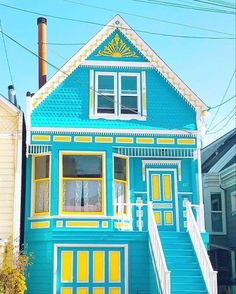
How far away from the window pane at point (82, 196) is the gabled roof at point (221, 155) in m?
8.66

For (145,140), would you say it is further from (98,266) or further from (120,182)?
(98,266)

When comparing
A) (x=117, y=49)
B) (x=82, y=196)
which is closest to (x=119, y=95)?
(x=117, y=49)

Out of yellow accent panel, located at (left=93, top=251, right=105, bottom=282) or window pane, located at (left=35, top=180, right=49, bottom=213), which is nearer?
yellow accent panel, located at (left=93, top=251, right=105, bottom=282)

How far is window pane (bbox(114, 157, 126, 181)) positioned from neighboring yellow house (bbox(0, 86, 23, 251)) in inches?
128

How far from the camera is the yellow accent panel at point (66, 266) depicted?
18656 mm

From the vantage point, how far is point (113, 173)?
19750 mm

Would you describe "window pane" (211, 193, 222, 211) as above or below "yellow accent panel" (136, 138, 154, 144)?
below

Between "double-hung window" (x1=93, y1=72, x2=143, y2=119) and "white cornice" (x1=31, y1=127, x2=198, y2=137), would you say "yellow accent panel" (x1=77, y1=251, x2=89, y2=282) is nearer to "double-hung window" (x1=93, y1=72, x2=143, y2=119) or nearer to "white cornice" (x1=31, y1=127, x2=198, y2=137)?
"white cornice" (x1=31, y1=127, x2=198, y2=137)

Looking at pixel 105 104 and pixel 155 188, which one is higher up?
pixel 105 104

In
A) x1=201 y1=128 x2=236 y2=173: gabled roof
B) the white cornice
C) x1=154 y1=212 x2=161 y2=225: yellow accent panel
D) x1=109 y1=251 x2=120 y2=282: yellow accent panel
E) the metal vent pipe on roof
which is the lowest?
x1=109 y1=251 x2=120 y2=282: yellow accent panel

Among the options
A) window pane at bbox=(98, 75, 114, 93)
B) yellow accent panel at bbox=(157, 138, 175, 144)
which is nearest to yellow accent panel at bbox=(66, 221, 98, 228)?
yellow accent panel at bbox=(157, 138, 175, 144)

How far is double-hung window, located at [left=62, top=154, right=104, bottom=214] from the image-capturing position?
1953 cm

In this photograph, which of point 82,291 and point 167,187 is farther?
point 167,187

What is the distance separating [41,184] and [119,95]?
4.10 meters
